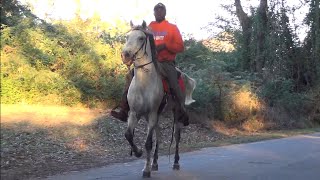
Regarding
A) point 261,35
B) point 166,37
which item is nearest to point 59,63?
point 166,37

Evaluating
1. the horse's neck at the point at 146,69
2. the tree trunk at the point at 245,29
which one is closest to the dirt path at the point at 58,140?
the horse's neck at the point at 146,69

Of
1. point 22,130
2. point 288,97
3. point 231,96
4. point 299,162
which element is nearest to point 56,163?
point 22,130

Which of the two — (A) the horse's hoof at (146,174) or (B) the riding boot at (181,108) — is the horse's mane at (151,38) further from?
(A) the horse's hoof at (146,174)

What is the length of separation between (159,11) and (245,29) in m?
26.1

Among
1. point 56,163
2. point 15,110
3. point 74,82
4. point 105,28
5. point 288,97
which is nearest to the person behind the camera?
point 56,163

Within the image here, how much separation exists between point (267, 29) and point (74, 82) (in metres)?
18.6

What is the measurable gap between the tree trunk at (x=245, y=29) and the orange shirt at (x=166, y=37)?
24.6 metres

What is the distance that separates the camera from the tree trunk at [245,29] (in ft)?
115

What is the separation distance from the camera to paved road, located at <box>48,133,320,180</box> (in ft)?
32.6

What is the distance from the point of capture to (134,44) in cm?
955

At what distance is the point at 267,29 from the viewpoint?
33.8 metres

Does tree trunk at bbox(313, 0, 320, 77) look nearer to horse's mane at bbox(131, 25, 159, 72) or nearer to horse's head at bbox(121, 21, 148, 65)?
horse's mane at bbox(131, 25, 159, 72)

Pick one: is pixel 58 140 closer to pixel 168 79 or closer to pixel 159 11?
pixel 168 79

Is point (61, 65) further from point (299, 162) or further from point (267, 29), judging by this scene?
point (267, 29)
